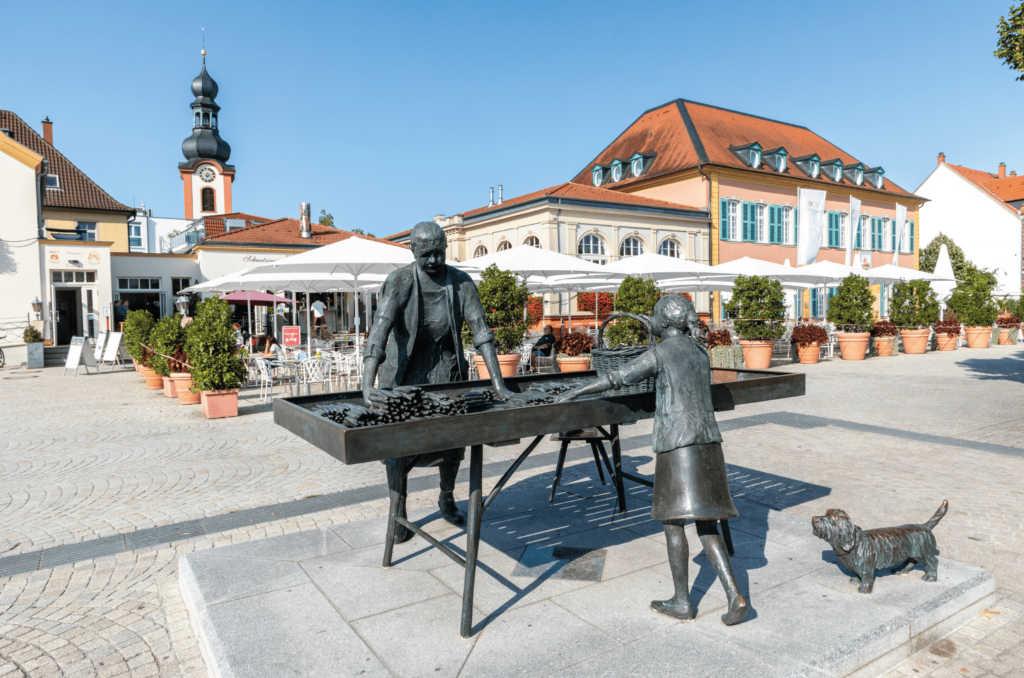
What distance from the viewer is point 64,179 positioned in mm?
32625

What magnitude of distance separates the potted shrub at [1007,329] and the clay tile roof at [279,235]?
78.3 feet

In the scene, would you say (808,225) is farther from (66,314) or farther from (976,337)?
(66,314)

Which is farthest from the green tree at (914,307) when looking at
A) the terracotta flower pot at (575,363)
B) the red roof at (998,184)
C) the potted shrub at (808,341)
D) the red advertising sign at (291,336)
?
the red roof at (998,184)

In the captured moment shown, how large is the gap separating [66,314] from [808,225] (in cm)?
2777

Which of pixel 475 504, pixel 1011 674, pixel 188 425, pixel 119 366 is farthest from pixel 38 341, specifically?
pixel 1011 674

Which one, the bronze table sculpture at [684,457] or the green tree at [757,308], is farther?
the green tree at [757,308]

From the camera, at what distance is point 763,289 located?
15.8 m

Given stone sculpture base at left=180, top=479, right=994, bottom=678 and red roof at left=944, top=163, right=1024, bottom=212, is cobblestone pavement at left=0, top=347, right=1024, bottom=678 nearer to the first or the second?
stone sculpture base at left=180, top=479, right=994, bottom=678

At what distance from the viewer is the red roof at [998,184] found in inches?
1727

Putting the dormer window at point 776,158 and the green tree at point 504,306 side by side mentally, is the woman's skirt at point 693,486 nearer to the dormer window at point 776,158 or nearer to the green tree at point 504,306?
the green tree at point 504,306

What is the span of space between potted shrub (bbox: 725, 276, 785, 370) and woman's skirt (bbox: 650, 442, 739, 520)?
12.8 meters

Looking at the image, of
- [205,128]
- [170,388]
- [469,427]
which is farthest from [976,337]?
[205,128]

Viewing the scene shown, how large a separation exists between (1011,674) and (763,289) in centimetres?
1383

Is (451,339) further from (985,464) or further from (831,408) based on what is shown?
(831,408)
